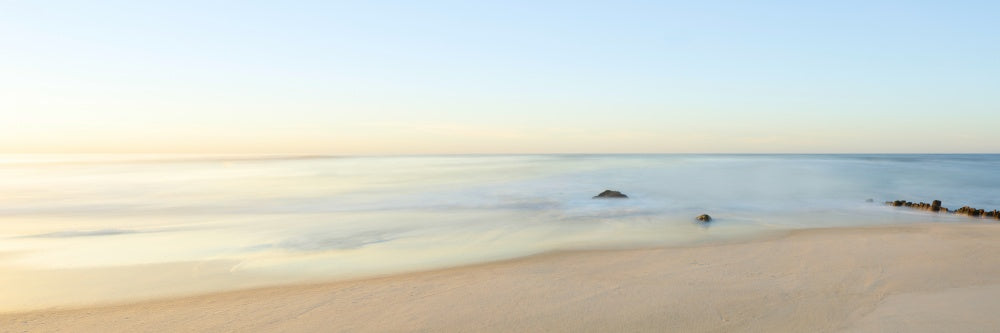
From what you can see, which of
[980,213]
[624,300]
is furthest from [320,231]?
[980,213]

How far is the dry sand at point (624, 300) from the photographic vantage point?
4.92 metres

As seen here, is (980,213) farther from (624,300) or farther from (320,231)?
(320,231)

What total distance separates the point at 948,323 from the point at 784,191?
1980 cm

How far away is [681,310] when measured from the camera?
5270mm

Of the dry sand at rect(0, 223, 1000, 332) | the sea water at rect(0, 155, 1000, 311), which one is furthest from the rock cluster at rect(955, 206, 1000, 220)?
the dry sand at rect(0, 223, 1000, 332)

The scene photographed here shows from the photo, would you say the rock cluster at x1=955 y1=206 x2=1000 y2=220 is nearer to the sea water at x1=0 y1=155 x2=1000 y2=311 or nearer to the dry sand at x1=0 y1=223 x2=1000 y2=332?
the sea water at x1=0 y1=155 x2=1000 y2=311

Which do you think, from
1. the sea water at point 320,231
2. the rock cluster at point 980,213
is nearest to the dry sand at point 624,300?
the sea water at point 320,231

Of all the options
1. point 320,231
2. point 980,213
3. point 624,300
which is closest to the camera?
point 624,300

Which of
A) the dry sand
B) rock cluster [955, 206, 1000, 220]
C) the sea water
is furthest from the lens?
rock cluster [955, 206, 1000, 220]

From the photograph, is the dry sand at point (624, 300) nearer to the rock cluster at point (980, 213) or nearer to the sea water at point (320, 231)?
the sea water at point (320, 231)

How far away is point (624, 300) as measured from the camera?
18.4ft

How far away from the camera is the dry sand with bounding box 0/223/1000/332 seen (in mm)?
4918

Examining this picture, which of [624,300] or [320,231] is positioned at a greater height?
[624,300]

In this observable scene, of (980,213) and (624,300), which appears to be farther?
(980,213)
